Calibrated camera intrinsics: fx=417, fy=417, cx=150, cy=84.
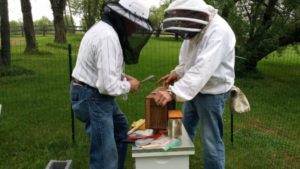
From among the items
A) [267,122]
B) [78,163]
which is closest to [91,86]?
[78,163]

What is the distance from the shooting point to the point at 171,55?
1193 cm

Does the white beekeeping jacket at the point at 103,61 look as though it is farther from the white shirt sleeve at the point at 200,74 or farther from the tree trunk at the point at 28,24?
the tree trunk at the point at 28,24

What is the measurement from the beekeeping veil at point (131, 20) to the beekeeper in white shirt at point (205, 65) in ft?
0.73

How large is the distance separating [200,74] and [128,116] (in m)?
3.91

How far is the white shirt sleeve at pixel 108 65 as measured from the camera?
3279 millimetres

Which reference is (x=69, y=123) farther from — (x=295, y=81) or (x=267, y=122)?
(x=295, y=81)

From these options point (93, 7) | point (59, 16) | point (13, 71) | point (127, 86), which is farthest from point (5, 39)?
point (93, 7)

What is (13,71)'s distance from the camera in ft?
37.7

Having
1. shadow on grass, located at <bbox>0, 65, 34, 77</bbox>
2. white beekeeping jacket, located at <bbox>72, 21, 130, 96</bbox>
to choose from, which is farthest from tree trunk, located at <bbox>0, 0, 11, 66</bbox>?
white beekeeping jacket, located at <bbox>72, 21, 130, 96</bbox>

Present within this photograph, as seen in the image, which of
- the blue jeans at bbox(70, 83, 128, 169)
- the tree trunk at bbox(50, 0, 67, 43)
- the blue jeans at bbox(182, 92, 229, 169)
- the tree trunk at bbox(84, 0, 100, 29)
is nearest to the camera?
the blue jeans at bbox(70, 83, 128, 169)

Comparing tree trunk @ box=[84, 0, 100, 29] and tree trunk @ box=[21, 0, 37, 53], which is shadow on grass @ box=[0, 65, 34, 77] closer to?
tree trunk @ box=[21, 0, 37, 53]

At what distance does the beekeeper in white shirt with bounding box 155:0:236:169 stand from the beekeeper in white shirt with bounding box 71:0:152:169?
0.31m

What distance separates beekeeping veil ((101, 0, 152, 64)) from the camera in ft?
11.0

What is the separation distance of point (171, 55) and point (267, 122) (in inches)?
198
